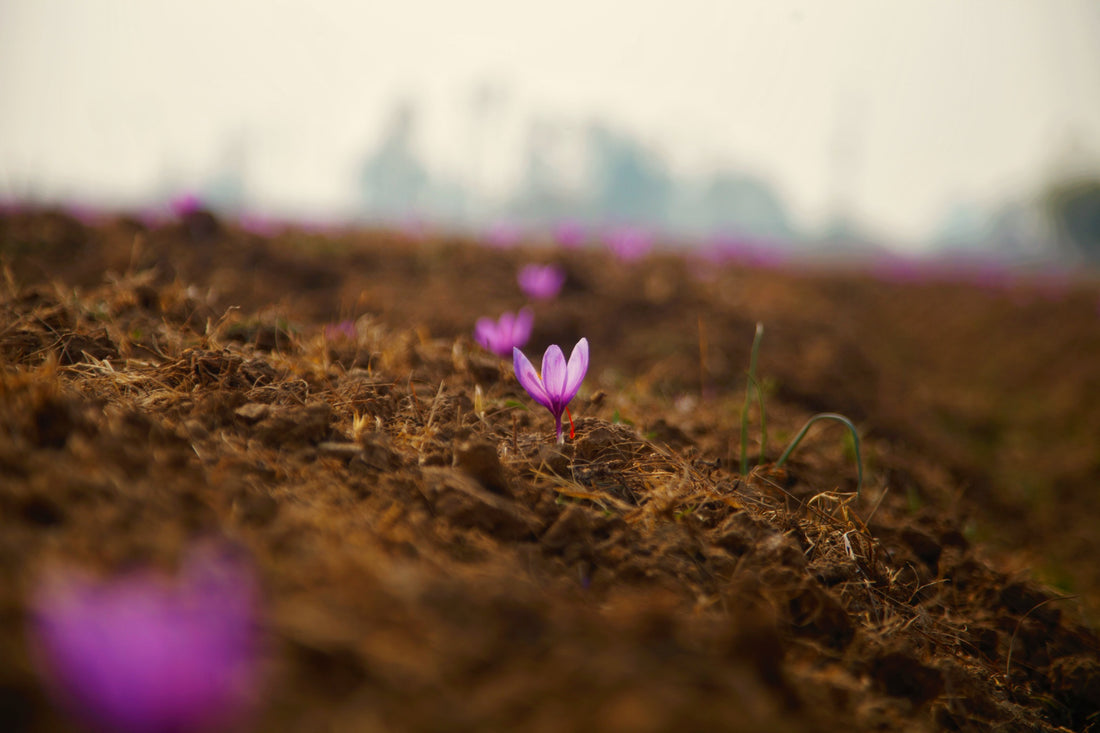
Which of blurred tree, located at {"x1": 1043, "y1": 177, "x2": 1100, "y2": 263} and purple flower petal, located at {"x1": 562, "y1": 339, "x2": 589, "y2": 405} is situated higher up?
blurred tree, located at {"x1": 1043, "y1": 177, "x2": 1100, "y2": 263}

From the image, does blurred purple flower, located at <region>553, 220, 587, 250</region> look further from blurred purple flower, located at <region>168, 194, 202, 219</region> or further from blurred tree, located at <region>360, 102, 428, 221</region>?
blurred tree, located at <region>360, 102, 428, 221</region>

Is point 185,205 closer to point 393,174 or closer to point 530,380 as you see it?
point 530,380

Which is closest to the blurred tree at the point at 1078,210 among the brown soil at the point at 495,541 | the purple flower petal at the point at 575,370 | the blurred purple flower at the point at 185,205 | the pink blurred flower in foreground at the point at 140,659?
the brown soil at the point at 495,541

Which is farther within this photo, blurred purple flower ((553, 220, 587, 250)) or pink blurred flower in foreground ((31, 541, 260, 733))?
blurred purple flower ((553, 220, 587, 250))

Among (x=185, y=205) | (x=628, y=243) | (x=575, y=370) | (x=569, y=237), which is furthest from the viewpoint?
(x=569, y=237)

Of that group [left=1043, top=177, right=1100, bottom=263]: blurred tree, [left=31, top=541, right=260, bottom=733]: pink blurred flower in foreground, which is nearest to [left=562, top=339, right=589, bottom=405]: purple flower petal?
[left=31, top=541, right=260, bottom=733]: pink blurred flower in foreground

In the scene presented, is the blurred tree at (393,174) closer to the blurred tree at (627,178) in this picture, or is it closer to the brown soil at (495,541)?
the blurred tree at (627,178)

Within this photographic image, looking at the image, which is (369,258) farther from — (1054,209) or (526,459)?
(1054,209)

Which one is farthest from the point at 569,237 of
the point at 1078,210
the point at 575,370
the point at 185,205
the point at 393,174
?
the point at 393,174
